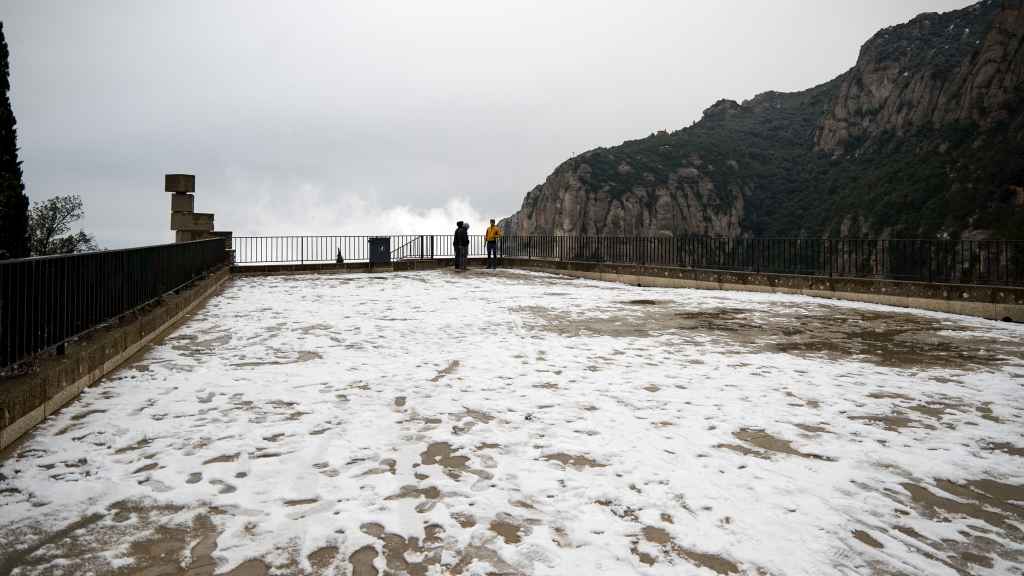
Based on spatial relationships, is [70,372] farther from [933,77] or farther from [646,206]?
[933,77]

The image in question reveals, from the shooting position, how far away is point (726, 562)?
9.64ft

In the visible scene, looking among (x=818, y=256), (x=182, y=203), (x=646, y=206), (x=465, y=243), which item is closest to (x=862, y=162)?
(x=646, y=206)

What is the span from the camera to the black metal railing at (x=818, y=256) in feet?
43.8

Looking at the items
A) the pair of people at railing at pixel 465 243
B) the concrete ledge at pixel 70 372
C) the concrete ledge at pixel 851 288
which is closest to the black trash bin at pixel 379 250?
the pair of people at railing at pixel 465 243

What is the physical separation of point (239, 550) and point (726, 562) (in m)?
2.45

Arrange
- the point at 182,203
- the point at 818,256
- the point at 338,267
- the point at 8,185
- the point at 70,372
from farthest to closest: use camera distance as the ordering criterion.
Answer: the point at 338,267 < the point at 8,185 < the point at 182,203 < the point at 818,256 < the point at 70,372

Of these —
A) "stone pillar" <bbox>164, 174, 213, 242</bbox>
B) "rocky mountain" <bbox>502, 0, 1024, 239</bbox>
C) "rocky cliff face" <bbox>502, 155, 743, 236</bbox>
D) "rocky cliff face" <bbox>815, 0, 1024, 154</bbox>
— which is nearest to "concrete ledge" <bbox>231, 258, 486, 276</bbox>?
"stone pillar" <bbox>164, 174, 213, 242</bbox>

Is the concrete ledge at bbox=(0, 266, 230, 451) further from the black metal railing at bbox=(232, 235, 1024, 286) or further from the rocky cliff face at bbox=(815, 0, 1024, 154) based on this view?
the rocky cliff face at bbox=(815, 0, 1024, 154)

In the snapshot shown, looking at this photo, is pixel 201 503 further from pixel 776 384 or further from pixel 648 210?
pixel 648 210

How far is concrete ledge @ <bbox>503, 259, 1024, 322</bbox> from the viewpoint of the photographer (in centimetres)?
1248

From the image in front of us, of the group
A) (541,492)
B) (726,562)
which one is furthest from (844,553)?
(541,492)

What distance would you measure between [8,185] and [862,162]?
115229 millimetres

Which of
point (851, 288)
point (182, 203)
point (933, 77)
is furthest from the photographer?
point (933, 77)

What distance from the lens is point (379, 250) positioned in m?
26.8
